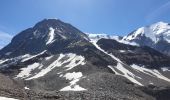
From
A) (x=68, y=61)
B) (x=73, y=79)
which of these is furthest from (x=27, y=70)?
(x=73, y=79)

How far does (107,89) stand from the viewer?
115 metres

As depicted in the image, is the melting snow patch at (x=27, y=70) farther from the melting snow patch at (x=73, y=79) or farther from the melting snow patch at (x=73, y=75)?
the melting snow patch at (x=73, y=79)

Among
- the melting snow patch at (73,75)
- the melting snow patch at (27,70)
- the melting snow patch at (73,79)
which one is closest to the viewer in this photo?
the melting snow patch at (73,79)

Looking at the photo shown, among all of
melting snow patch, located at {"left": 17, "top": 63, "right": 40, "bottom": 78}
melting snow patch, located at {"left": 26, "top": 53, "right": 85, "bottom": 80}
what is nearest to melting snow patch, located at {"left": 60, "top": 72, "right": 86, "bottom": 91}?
melting snow patch, located at {"left": 26, "top": 53, "right": 85, "bottom": 80}

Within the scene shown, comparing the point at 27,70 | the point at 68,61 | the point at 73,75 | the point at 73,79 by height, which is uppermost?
the point at 68,61

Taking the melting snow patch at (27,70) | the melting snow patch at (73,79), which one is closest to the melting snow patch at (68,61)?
the melting snow patch at (27,70)

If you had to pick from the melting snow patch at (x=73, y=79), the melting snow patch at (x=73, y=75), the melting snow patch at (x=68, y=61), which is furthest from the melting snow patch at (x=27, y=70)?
the melting snow patch at (x=73, y=79)

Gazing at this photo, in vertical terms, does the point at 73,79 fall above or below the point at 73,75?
below

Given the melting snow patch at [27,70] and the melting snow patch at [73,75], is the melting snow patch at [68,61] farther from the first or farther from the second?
the melting snow patch at [73,75]

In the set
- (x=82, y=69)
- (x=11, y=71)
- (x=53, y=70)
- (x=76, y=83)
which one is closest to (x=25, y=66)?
(x=11, y=71)

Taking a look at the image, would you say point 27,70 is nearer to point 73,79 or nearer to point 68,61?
point 68,61

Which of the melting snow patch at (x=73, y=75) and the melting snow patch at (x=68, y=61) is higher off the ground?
the melting snow patch at (x=68, y=61)

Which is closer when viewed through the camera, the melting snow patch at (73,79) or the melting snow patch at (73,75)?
the melting snow patch at (73,79)

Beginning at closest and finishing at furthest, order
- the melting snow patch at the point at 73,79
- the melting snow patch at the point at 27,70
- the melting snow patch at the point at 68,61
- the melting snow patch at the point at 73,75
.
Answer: the melting snow patch at the point at 73,79
the melting snow patch at the point at 73,75
the melting snow patch at the point at 68,61
the melting snow patch at the point at 27,70
